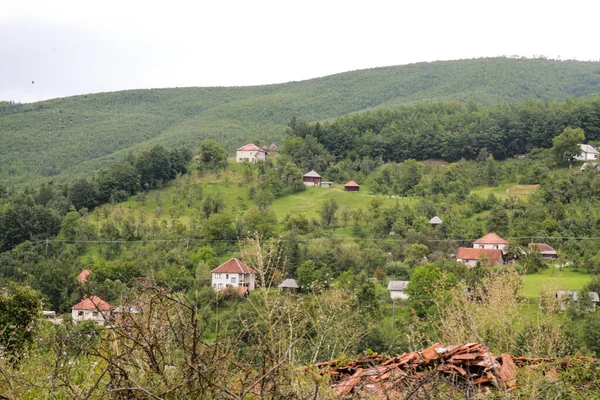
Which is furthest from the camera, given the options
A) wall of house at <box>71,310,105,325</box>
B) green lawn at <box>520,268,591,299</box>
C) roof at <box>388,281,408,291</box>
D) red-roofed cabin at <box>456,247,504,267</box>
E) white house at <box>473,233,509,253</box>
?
white house at <box>473,233,509,253</box>

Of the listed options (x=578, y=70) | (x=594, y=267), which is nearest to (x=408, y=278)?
(x=594, y=267)

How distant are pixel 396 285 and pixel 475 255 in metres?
5.16

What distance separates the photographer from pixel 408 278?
28.8m

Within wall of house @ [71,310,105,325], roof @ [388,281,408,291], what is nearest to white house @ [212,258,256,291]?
roof @ [388,281,408,291]

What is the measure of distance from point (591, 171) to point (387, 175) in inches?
483

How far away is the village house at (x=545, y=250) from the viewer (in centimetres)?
3016

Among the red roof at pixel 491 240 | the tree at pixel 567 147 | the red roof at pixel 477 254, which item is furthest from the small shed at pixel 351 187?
the red roof at pixel 477 254

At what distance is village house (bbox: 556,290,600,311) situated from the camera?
21047mm

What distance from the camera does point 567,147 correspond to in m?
44.0

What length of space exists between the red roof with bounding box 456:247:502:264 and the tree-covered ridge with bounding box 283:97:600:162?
788 inches

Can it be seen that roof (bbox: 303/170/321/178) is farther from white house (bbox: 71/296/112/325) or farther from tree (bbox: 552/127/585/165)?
white house (bbox: 71/296/112/325)

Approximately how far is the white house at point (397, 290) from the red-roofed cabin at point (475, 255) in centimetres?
408

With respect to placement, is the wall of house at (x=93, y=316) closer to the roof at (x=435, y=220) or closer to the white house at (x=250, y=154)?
the roof at (x=435, y=220)

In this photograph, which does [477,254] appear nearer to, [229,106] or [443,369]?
[443,369]
